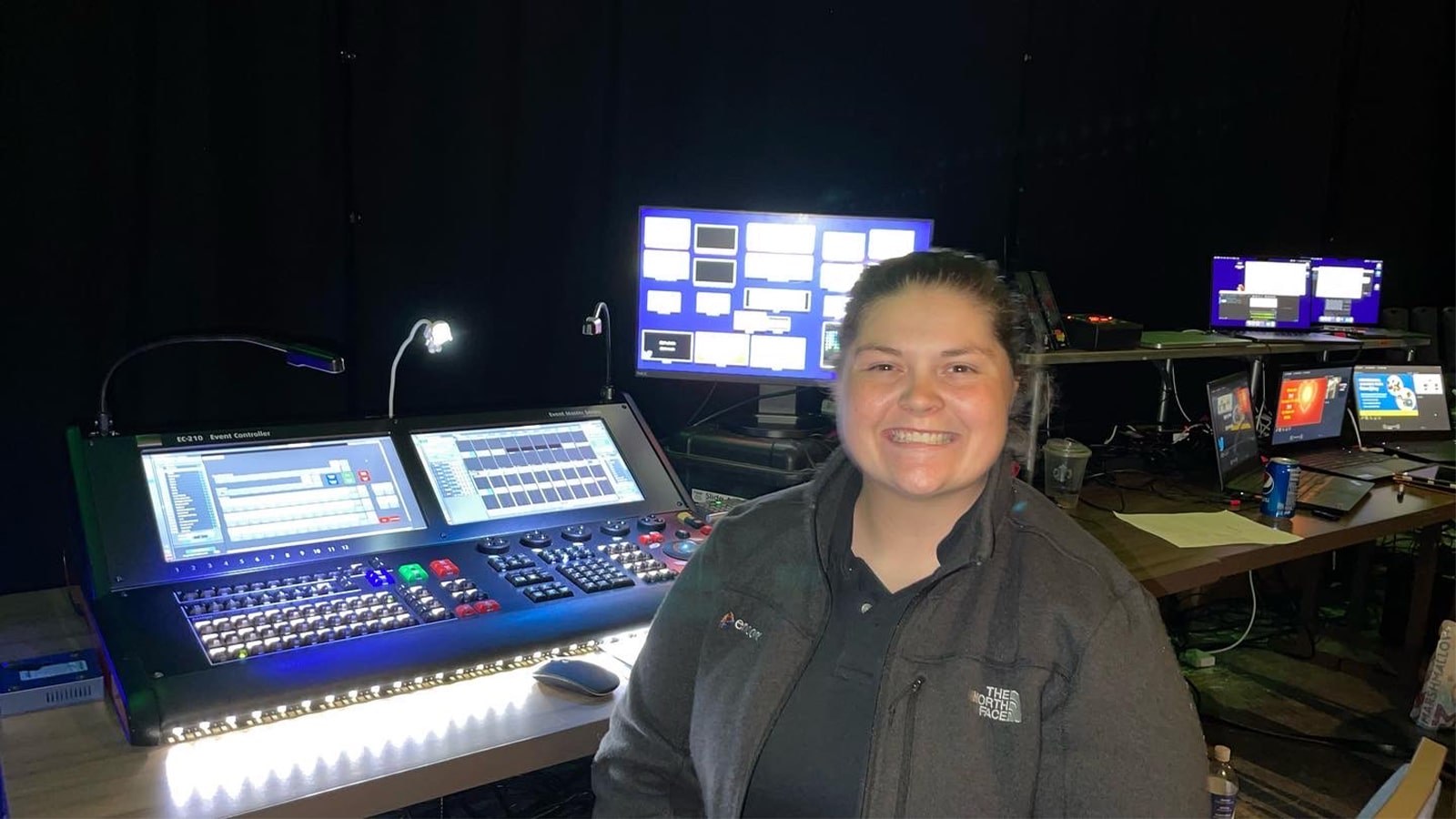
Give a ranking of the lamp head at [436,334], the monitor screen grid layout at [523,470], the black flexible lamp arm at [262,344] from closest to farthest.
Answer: the black flexible lamp arm at [262,344] → the monitor screen grid layout at [523,470] → the lamp head at [436,334]

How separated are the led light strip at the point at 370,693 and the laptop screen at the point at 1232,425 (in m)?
1.97

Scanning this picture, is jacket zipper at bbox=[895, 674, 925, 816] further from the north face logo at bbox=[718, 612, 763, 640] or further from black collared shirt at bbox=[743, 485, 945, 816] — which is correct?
the north face logo at bbox=[718, 612, 763, 640]

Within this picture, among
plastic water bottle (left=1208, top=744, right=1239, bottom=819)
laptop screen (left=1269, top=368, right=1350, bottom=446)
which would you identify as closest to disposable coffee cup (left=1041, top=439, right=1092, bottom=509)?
plastic water bottle (left=1208, top=744, right=1239, bottom=819)

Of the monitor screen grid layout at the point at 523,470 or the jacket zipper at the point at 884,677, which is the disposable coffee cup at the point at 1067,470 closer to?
the monitor screen grid layout at the point at 523,470

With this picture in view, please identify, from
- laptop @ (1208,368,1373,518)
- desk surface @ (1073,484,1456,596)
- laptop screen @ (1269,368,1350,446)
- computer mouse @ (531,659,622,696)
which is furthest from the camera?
laptop screen @ (1269,368,1350,446)

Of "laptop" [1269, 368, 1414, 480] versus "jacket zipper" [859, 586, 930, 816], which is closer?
"jacket zipper" [859, 586, 930, 816]

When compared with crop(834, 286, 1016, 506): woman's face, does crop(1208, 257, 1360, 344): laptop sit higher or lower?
higher

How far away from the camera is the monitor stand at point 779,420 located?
2.38 m

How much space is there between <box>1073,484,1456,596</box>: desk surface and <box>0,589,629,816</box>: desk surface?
1.26 meters

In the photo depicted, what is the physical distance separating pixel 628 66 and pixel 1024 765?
2045 mm

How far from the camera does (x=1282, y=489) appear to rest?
2.50 meters

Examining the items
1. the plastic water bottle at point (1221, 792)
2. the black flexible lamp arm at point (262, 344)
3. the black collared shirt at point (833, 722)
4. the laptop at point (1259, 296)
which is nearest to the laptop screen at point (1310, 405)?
the laptop at point (1259, 296)

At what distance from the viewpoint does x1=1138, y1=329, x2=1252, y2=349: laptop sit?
286 cm

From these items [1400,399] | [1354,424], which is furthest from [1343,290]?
[1354,424]
